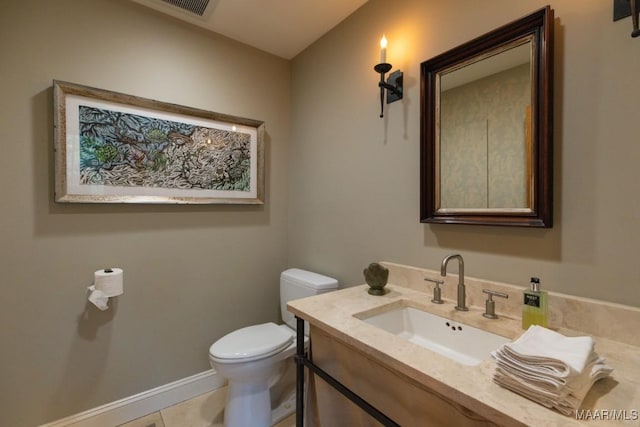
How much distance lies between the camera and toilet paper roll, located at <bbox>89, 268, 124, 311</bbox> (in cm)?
146

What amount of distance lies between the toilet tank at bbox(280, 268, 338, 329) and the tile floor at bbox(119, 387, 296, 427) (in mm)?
636

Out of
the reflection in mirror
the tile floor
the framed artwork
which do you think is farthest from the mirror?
the tile floor

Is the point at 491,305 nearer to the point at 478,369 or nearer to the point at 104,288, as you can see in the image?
the point at 478,369

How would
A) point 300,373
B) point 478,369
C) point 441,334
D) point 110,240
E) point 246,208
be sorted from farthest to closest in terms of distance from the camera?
point 246,208 < point 110,240 < point 300,373 < point 441,334 < point 478,369

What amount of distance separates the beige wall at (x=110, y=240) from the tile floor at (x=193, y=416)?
17 cm

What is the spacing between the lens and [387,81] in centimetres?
150

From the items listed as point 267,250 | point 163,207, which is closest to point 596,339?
point 267,250

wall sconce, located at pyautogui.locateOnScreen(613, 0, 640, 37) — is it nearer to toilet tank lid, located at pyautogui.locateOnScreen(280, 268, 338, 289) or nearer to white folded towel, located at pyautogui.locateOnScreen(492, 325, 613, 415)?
white folded towel, located at pyautogui.locateOnScreen(492, 325, 613, 415)

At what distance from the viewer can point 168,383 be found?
1.79 meters

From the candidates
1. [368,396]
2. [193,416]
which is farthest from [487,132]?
[193,416]

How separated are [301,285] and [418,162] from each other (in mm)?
1026

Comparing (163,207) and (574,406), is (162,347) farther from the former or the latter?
(574,406)

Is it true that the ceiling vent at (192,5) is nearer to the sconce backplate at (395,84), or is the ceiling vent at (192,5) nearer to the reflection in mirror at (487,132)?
the sconce backplate at (395,84)

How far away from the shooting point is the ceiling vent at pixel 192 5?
1.62m
